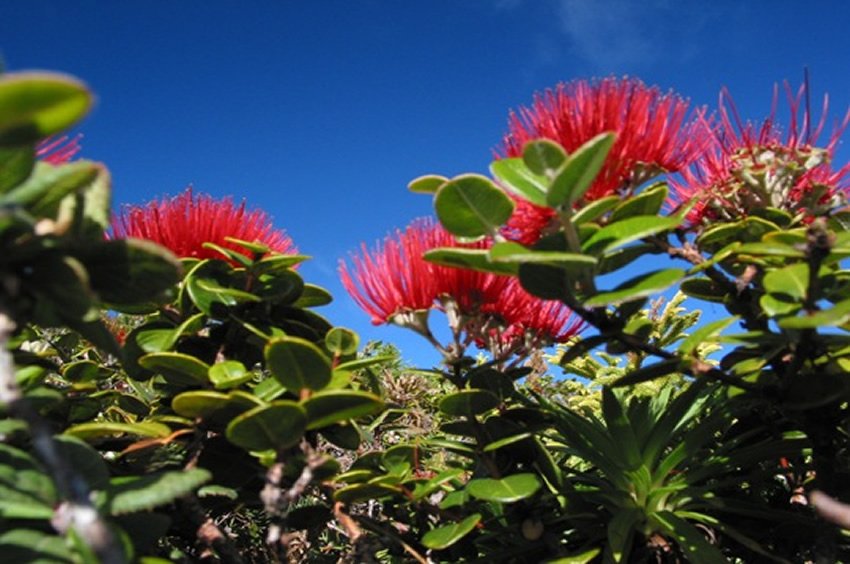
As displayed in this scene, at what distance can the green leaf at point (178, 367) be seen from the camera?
1049mm

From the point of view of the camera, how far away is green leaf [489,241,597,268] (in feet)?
2.92

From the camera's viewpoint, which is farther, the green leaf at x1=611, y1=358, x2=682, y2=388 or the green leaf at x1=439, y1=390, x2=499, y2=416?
the green leaf at x1=439, y1=390, x2=499, y2=416

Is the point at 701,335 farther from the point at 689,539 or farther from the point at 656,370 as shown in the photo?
the point at 689,539

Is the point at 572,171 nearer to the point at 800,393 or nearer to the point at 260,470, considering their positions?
the point at 800,393

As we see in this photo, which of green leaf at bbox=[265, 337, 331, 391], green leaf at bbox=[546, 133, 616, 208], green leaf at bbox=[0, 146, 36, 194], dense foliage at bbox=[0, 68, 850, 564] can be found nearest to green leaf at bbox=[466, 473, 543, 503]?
dense foliage at bbox=[0, 68, 850, 564]

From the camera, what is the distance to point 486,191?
982 mm

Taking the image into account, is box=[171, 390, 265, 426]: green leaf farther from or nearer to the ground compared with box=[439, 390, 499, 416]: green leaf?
nearer to the ground

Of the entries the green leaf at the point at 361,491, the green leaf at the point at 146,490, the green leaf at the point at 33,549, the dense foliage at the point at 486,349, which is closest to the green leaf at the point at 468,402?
the dense foliage at the point at 486,349

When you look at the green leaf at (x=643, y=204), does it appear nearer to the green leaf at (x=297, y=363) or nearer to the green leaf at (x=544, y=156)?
the green leaf at (x=544, y=156)

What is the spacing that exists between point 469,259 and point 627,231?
0.22 m

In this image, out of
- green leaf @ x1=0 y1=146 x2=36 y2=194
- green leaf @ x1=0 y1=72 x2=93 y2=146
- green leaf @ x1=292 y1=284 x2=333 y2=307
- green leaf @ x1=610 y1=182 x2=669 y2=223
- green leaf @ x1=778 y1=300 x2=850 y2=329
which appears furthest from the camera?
green leaf @ x1=292 y1=284 x2=333 y2=307

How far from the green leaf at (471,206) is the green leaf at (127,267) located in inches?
14.4

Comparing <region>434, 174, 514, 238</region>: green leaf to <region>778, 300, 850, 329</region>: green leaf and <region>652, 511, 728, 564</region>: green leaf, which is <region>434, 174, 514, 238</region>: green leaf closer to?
<region>778, 300, 850, 329</region>: green leaf

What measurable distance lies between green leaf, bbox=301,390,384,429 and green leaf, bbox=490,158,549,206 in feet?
1.14
